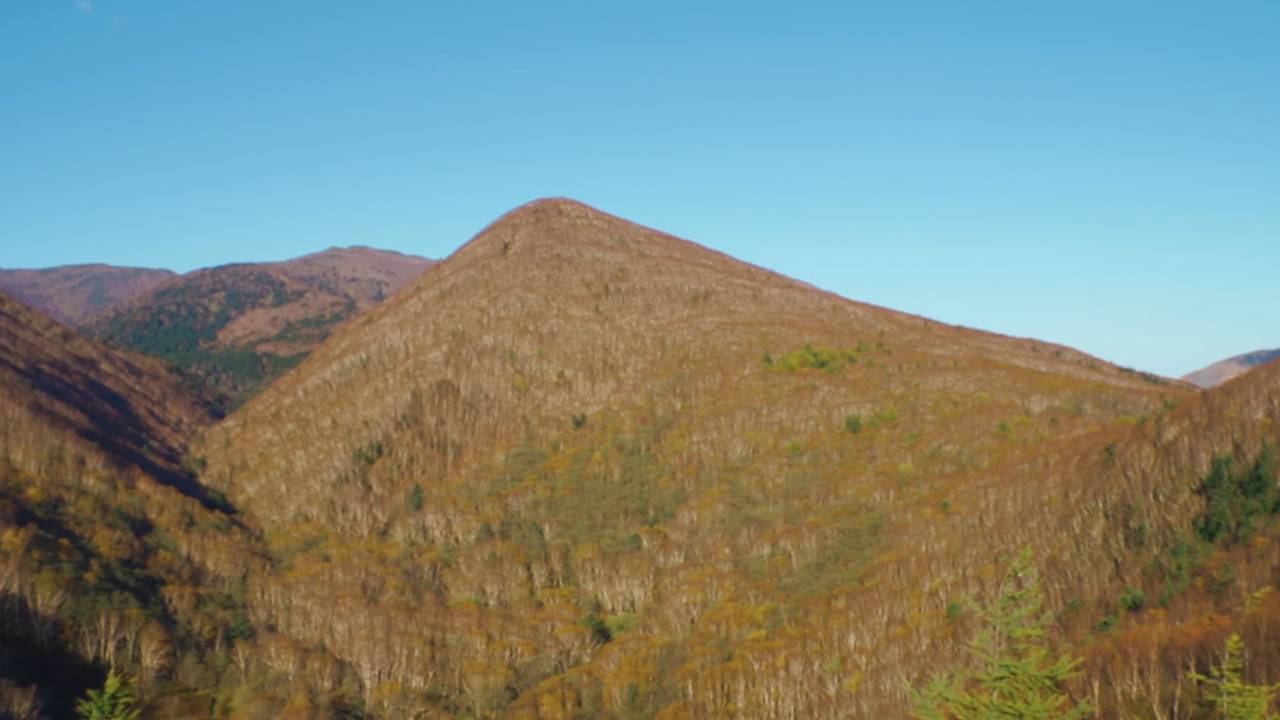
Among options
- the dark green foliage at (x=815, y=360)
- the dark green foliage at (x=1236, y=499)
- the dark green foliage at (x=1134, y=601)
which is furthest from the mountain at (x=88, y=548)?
the dark green foliage at (x=1236, y=499)

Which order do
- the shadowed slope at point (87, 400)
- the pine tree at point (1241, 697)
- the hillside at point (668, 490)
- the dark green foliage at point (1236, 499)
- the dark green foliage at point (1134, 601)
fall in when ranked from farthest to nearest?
1. the shadowed slope at point (87, 400)
2. the hillside at point (668, 490)
3. the dark green foliage at point (1236, 499)
4. the dark green foliage at point (1134, 601)
5. the pine tree at point (1241, 697)

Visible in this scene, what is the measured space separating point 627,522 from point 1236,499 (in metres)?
26.1

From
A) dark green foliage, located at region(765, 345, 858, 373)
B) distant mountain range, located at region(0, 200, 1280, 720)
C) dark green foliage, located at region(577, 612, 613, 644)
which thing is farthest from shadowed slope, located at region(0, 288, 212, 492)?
dark green foliage, located at region(765, 345, 858, 373)

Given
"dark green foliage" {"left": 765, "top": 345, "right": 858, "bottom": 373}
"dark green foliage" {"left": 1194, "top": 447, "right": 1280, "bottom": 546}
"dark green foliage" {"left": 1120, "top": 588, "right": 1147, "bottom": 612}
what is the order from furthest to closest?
"dark green foliage" {"left": 765, "top": 345, "right": 858, "bottom": 373}, "dark green foliage" {"left": 1194, "top": 447, "right": 1280, "bottom": 546}, "dark green foliage" {"left": 1120, "top": 588, "right": 1147, "bottom": 612}

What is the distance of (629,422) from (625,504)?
8.75 meters

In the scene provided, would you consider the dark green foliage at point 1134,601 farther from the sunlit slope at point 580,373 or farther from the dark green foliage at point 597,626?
the dark green foliage at point 597,626

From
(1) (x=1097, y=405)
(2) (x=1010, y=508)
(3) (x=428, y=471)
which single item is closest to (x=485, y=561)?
(3) (x=428, y=471)

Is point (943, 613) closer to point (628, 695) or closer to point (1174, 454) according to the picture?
point (1174, 454)

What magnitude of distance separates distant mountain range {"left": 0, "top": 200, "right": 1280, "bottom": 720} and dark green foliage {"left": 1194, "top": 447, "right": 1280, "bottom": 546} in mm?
96

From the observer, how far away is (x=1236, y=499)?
23.4 metres

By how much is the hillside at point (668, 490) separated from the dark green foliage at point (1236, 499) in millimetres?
1081

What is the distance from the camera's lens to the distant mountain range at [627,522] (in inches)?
972

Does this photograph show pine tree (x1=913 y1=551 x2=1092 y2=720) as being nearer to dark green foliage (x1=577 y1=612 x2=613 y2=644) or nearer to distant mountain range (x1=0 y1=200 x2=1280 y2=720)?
distant mountain range (x1=0 y1=200 x2=1280 y2=720)

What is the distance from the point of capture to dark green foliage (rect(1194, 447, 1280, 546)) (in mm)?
22328
